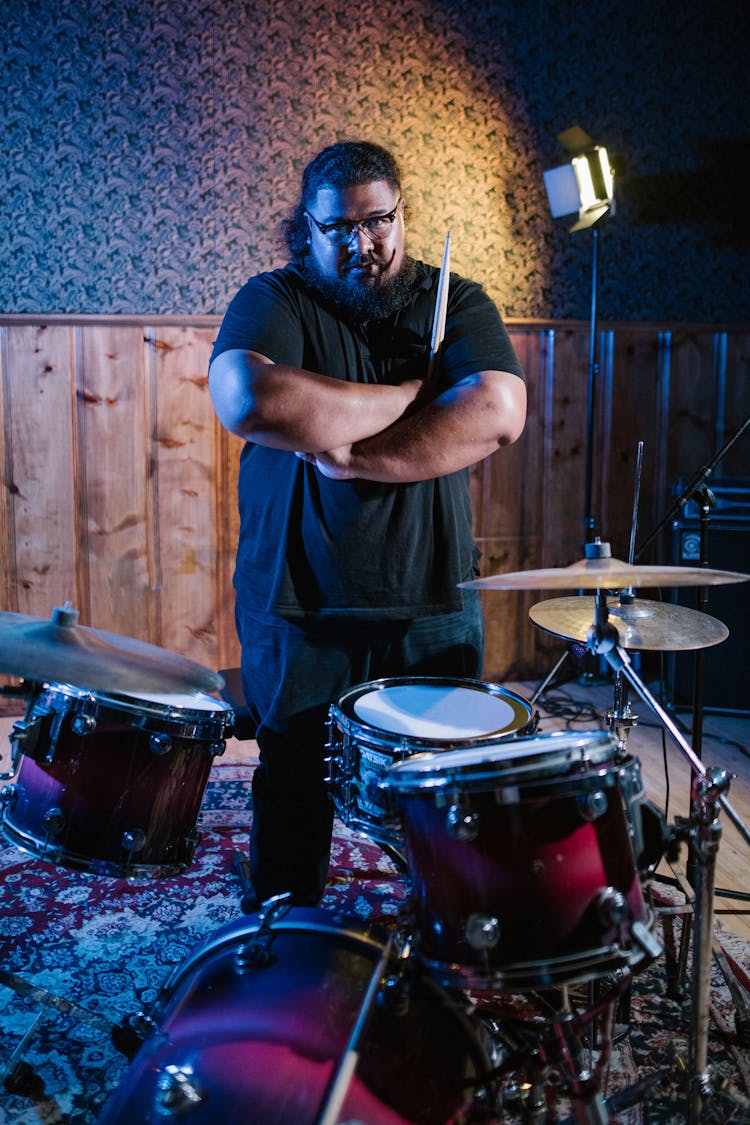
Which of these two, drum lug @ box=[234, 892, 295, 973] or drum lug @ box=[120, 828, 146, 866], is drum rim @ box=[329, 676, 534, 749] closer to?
drum lug @ box=[234, 892, 295, 973]

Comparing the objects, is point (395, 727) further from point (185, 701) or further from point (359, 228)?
point (359, 228)

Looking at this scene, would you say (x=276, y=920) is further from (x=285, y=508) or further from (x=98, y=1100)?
(x=285, y=508)

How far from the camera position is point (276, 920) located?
1419 mm

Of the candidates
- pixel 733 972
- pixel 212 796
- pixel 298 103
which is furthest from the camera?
pixel 298 103

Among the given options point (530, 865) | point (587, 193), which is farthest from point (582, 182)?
point (530, 865)

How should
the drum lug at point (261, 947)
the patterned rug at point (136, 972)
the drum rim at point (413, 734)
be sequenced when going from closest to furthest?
the drum lug at point (261, 947)
the drum rim at point (413, 734)
the patterned rug at point (136, 972)

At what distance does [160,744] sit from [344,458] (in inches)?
25.5

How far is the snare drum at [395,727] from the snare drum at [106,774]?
11.8 inches

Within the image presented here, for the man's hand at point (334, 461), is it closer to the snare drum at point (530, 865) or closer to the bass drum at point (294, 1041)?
the snare drum at point (530, 865)

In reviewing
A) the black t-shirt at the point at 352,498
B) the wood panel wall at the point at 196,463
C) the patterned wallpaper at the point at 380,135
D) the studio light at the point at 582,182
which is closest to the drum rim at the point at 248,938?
the black t-shirt at the point at 352,498

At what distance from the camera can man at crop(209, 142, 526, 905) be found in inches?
66.1

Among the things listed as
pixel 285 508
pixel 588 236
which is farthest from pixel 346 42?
pixel 285 508

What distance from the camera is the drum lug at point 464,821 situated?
4.13 feet

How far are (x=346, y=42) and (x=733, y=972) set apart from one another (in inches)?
158
